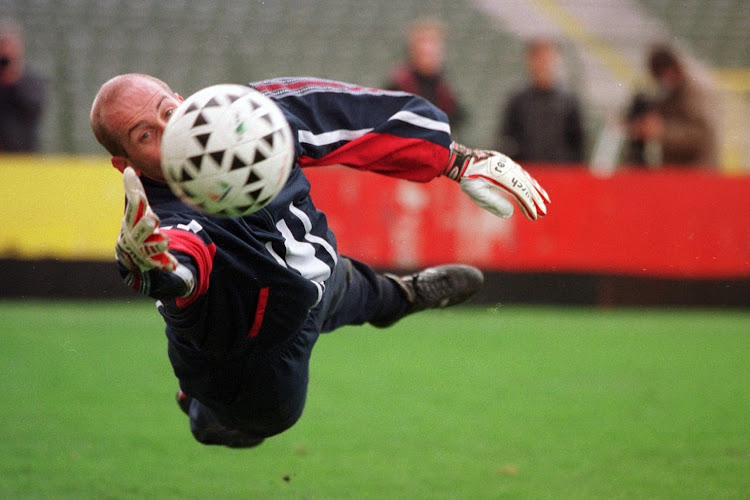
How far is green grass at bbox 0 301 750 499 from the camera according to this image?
169 inches

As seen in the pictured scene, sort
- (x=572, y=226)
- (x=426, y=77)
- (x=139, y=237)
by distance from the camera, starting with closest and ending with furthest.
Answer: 1. (x=139, y=237)
2. (x=572, y=226)
3. (x=426, y=77)

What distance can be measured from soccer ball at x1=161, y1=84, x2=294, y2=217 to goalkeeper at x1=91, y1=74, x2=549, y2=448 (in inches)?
11.5

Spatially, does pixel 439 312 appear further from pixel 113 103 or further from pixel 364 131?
pixel 113 103

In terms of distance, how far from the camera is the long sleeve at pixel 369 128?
3934 millimetres

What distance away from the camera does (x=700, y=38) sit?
14609mm

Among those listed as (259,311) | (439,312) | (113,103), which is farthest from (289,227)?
(439,312)

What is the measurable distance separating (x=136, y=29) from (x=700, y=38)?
8004 mm

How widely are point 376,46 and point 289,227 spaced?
1050 cm

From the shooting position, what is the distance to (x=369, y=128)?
402 cm

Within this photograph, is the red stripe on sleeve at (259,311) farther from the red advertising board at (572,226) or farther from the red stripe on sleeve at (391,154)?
the red advertising board at (572,226)

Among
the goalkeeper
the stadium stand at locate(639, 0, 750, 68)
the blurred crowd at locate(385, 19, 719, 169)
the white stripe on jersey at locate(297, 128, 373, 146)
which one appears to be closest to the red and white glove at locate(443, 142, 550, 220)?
the goalkeeper

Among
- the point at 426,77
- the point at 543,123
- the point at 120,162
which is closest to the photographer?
the point at 120,162

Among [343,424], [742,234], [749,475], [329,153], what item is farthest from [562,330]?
[329,153]

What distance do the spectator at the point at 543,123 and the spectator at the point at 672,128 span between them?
2.47 feet
